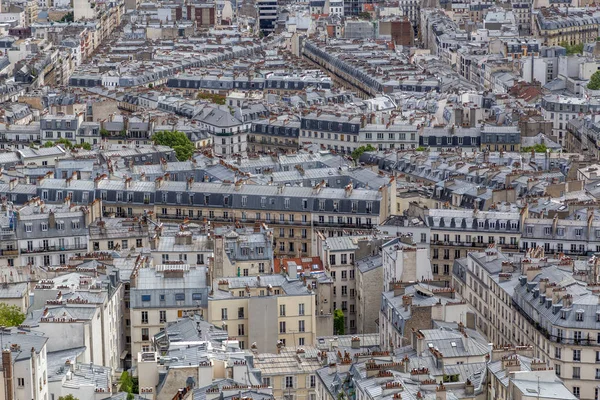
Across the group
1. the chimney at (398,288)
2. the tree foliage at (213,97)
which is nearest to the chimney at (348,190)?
the chimney at (398,288)

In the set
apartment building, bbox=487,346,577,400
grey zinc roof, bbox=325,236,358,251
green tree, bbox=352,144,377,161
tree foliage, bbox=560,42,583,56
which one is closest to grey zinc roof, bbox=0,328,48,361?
apartment building, bbox=487,346,577,400

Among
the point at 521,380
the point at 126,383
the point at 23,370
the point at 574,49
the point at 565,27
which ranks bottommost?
the point at 126,383

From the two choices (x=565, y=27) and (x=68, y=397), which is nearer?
(x=68, y=397)

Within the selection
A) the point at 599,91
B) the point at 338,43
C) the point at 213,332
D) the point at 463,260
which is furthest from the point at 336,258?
the point at 338,43

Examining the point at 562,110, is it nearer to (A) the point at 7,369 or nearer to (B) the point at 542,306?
(B) the point at 542,306

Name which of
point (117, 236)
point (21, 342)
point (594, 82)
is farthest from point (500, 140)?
point (21, 342)

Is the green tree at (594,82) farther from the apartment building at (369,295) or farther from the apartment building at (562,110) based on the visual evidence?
the apartment building at (369,295)
